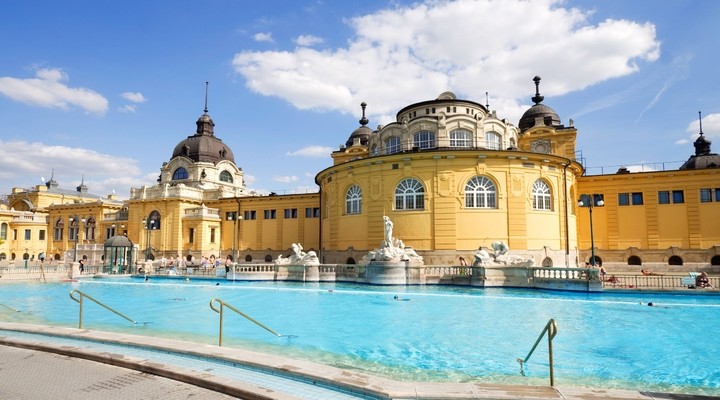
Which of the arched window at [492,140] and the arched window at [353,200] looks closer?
the arched window at [353,200]

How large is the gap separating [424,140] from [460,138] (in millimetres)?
2710

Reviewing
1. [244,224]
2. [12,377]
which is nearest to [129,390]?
[12,377]

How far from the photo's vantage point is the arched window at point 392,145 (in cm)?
3512

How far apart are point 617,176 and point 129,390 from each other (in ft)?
123

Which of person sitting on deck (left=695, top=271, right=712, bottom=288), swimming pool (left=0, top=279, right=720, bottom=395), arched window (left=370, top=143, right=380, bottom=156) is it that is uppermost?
arched window (left=370, top=143, right=380, bottom=156)

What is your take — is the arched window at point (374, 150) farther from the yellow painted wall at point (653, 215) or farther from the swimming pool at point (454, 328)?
→ the yellow painted wall at point (653, 215)

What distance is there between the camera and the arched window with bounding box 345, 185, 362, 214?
1300 inches

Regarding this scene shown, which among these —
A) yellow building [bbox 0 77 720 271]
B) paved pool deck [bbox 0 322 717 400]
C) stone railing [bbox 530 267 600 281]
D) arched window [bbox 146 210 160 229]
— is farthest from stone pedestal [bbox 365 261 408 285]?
arched window [bbox 146 210 160 229]

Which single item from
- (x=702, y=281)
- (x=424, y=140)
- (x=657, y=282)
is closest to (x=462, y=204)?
(x=424, y=140)

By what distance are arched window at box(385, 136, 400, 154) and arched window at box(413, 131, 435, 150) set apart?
1.73m

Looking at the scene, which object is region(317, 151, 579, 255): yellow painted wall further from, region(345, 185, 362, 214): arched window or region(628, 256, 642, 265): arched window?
region(628, 256, 642, 265): arched window

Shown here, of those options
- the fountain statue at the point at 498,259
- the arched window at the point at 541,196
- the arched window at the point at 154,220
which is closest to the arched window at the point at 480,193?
the arched window at the point at 541,196

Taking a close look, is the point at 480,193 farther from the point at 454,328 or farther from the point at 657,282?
the point at 454,328

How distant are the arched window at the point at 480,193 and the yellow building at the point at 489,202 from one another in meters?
0.07
